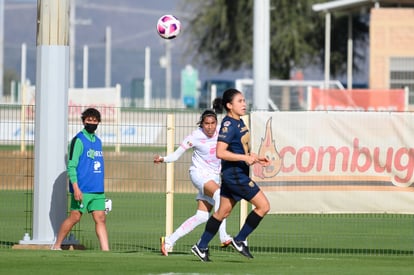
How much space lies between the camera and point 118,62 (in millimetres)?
66938

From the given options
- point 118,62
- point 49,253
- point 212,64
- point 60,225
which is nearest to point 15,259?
point 49,253

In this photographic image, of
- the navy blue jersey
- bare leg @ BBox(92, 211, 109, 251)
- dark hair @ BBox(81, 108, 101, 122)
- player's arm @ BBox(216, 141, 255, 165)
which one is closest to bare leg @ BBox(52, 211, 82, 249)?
bare leg @ BBox(92, 211, 109, 251)

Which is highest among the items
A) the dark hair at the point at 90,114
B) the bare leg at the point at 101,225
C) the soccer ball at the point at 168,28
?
the soccer ball at the point at 168,28

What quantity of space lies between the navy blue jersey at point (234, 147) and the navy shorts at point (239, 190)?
0.11 feet

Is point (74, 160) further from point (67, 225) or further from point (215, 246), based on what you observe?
point (215, 246)

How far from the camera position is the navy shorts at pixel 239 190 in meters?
14.8

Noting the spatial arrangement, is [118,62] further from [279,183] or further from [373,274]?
[373,274]

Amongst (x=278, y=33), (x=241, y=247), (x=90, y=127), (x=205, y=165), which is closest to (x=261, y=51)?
(x=205, y=165)

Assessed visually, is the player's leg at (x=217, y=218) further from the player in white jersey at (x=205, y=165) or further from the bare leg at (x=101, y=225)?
the bare leg at (x=101, y=225)

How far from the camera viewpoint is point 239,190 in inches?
582

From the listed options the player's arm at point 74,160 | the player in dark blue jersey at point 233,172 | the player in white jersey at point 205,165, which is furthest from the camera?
the player in white jersey at point 205,165

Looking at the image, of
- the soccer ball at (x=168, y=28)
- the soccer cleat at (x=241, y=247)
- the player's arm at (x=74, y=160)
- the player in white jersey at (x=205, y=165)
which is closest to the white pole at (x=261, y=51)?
the soccer ball at (x=168, y=28)

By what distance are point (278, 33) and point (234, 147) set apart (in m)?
53.0

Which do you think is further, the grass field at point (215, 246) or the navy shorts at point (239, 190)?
the navy shorts at point (239, 190)
